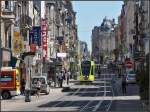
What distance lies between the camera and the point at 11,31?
66.6 m

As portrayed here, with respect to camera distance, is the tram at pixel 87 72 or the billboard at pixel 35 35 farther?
the tram at pixel 87 72

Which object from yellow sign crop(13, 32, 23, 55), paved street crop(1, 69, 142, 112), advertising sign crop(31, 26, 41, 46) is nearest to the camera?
paved street crop(1, 69, 142, 112)

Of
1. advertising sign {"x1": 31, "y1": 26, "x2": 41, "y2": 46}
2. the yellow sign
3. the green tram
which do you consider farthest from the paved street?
the green tram

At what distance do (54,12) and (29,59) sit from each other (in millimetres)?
79175

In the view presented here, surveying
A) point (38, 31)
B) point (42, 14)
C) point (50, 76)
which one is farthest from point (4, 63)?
point (42, 14)

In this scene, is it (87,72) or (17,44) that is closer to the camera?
(17,44)

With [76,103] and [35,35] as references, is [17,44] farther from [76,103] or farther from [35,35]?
A: [76,103]

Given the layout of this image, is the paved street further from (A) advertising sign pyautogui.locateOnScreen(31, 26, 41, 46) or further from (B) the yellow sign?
(A) advertising sign pyautogui.locateOnScreen(31, 26, 41, 46)

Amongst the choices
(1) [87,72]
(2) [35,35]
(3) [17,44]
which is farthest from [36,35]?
(1) [87,72]

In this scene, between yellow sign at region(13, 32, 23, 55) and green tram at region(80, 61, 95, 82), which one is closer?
yellow sign at region(13, 32, 23, 55)

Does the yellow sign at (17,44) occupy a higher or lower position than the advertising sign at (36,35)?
lower

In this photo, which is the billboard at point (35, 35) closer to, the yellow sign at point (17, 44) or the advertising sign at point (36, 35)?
the advertising sign at point (36, 35)

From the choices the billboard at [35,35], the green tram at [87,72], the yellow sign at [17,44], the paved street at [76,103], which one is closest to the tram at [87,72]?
the green tram at [87,72]

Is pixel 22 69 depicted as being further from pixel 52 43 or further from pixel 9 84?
pixel 52 43
